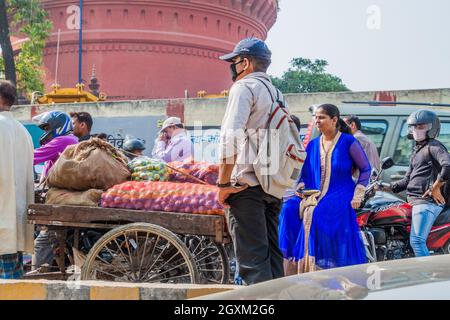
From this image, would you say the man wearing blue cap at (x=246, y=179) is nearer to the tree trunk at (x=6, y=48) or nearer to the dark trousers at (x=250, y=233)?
the dark trousers at (x=250, y=233)

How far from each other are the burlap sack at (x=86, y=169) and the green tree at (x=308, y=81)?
37277 millimetres

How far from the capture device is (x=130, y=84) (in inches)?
866

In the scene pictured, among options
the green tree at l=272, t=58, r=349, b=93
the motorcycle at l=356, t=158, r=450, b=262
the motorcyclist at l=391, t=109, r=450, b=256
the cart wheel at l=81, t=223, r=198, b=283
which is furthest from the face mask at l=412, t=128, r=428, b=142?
the green tree at l=272, t=58, r=349, b=93

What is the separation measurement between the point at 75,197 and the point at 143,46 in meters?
18.3

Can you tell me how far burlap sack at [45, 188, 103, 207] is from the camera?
15.5 ft

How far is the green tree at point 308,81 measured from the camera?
140 feet

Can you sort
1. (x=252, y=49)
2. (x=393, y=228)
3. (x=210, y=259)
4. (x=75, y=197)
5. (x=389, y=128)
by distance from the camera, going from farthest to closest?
(x=389, y=128)
(x=393, y=228)
(x=210, y=259)
(x=75, y=197)
(x=252, y=49)

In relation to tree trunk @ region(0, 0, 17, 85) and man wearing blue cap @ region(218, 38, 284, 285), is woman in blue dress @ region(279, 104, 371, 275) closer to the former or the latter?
man wearing blue cap @ region(218, 38, 284, 285)

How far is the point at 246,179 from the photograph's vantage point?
3.88 meters

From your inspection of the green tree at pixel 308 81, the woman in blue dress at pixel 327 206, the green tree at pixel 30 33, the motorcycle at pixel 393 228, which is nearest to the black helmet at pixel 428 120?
the motorcycle at pixel 393 228

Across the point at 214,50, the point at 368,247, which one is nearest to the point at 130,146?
the point at 368,247

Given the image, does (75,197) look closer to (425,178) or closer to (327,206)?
(327,206)

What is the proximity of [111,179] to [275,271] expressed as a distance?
147 centimetres

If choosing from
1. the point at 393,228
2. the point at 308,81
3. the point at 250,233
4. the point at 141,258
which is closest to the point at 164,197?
the point at 141,258
